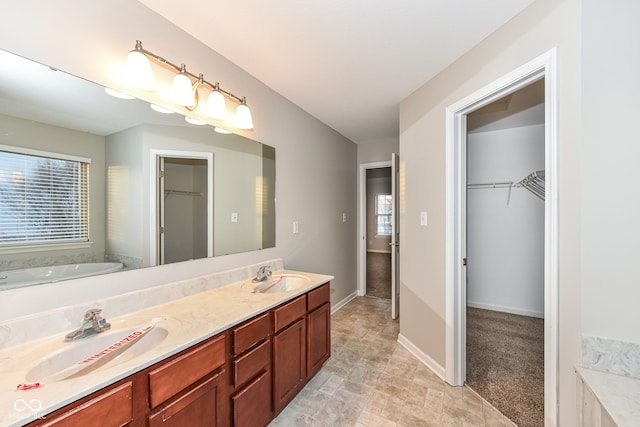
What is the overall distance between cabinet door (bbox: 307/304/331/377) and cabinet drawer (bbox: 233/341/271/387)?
0.43m

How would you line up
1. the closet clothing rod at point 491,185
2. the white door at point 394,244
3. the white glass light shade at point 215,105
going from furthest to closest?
the closet clothing rod at point 491,185, the white door at point 394,244, the white glass light shade at point 215,105

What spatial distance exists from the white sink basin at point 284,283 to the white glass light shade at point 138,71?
1389 mm

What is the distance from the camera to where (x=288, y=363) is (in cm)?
168

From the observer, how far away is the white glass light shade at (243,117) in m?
1.91

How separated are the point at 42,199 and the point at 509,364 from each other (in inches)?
128

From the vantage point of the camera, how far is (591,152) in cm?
108

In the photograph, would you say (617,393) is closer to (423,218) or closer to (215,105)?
(423,218)

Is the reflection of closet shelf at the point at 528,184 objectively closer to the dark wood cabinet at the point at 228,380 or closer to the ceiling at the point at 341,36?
the ceiling at the point at 341,36

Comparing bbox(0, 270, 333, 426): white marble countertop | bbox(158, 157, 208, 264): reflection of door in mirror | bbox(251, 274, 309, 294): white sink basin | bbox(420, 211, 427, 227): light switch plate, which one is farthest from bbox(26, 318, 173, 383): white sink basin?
bbox(420, 211, 427, 227): light switch plate

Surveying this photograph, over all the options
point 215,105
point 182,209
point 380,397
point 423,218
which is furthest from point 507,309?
point 215,105

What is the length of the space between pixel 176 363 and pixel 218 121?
1.48m

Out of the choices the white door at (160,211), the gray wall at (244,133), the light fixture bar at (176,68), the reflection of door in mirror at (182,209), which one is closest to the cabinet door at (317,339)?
the gray wall at (244,133)

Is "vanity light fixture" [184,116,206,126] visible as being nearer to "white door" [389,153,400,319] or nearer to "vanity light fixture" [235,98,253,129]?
"vanity light fixture" [235,98,253,129]

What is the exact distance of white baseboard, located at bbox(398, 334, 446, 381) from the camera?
6.84 feet
